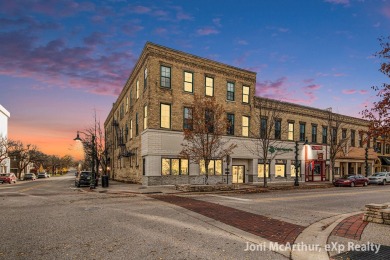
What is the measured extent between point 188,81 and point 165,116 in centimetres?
455

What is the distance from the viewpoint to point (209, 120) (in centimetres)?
2505

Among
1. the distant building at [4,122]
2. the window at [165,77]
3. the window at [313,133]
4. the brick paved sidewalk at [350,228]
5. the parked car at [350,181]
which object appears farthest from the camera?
the distant building at [4,122]

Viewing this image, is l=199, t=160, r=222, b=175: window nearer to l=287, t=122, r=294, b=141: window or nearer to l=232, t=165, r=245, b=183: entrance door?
l=232, t=165, r=245, b=183: entrance door

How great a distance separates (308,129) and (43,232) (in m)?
36.4

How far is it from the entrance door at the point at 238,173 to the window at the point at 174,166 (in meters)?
7.08

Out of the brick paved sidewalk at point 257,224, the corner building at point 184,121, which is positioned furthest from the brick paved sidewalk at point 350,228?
the corner building at point 184,121

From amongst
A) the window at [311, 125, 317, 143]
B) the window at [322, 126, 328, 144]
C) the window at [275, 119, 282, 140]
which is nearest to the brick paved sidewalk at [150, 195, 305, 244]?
the window at [275, 119, 282, 140]

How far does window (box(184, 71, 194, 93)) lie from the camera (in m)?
28.5

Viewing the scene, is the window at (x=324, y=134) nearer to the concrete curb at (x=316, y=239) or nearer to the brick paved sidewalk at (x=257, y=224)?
the brick paved sidewalk at (x=257, y=224)

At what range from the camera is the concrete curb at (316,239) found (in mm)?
6287

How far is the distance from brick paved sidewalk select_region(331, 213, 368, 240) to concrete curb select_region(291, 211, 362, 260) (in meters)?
0.18

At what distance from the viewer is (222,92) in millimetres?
30922

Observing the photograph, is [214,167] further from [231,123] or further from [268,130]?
[268,130]

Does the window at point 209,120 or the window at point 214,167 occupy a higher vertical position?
the window at point 209,120
